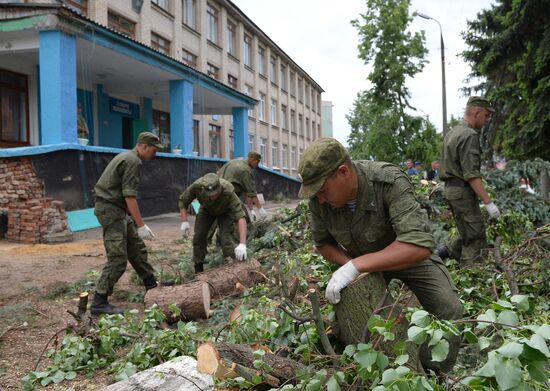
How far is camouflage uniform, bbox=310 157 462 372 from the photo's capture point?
2.37 m

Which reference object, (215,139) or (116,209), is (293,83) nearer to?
(215,139)

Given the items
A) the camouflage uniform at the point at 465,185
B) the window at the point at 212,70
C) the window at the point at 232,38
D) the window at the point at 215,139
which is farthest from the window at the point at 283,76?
the camouflage uniform at the point at 465,185

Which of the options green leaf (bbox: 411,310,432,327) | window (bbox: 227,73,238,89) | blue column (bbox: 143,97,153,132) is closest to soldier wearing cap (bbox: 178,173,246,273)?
green leaf (bbox: 411,310,432,327)

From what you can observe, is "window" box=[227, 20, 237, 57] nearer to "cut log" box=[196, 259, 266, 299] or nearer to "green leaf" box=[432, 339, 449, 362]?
"cut log" box=[196, 259, 266, 299]

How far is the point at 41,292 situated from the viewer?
5621mm

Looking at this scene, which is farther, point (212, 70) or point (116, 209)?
point (212, 70)

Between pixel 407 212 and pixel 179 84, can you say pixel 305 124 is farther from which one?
pixel 407 212

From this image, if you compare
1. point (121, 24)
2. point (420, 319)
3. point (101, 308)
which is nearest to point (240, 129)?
point (121, 24)

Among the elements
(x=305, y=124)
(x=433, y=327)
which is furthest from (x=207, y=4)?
(x=433, y=327)

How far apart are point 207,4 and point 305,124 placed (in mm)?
19007

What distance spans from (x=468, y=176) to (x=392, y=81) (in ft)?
65.0

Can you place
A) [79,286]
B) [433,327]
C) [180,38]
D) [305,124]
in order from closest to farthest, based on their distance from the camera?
[433,327] → [79,286] → [180,38] → [305,124]

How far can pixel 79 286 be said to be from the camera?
19.3 ft

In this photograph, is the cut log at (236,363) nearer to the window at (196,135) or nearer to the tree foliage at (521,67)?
the tree foliage at (521,67)
